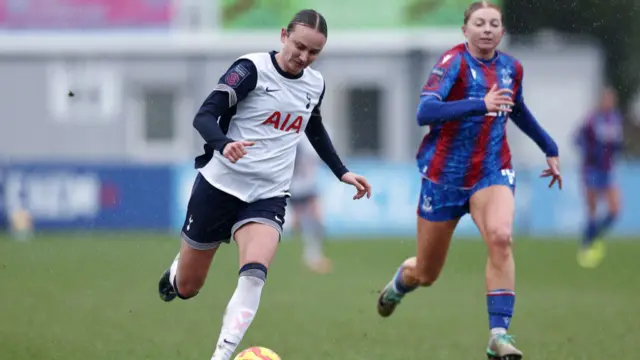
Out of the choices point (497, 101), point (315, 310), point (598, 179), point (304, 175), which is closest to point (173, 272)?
point (497, 101)

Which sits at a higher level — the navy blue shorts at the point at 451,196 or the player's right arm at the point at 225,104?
the player's right arm at the point at 225,104

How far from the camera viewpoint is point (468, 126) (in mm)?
7867

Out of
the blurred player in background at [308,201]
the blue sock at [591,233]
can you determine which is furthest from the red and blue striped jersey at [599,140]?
the blurred player in background at [308,201]

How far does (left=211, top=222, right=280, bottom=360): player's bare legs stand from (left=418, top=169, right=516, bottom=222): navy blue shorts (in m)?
1.40

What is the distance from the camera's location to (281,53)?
279 inches

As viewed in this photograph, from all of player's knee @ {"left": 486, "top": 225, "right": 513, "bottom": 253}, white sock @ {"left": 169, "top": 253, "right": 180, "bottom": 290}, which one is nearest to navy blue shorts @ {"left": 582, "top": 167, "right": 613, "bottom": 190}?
player's knee @ {"left": 486, "top": 225, "right": 513, "bottom": 253}

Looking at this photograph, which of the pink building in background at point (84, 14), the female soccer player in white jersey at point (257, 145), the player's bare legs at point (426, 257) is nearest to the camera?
the female soccer player in white jersey at point (257, 145)

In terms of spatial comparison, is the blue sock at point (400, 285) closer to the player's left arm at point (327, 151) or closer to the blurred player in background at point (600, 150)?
the player's left arm at point (327, 151)

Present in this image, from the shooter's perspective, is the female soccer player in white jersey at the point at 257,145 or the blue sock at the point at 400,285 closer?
the female soccer player in white jersey at the point at 257,145

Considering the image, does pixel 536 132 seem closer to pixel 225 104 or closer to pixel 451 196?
pixel 451 196

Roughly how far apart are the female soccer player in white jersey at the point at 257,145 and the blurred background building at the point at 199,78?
52.3 ft

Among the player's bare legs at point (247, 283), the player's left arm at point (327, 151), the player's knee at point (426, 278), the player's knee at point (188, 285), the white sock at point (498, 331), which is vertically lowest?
the white sock at point (498, 331)

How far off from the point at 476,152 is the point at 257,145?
1.59m

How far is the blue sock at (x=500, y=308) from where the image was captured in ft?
24.3
